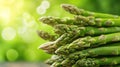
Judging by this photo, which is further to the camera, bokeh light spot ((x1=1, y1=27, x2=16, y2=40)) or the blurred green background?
bokeh light spot ((x1=1, y1=27, x2=16, y2=40))

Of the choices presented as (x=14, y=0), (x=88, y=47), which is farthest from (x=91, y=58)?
(x=14, y=0)

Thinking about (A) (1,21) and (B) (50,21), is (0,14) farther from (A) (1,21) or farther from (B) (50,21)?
(B) (50,21)

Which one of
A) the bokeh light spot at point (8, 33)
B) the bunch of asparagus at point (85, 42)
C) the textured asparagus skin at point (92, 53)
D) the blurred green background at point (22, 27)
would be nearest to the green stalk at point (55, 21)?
the bunch of asparagus at point (85, 42)

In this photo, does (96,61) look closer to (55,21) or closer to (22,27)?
(55,21)

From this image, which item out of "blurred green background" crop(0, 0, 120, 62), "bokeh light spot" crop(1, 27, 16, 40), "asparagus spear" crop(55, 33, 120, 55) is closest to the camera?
"asparagus spear" crop(55, 33, 120, 55)

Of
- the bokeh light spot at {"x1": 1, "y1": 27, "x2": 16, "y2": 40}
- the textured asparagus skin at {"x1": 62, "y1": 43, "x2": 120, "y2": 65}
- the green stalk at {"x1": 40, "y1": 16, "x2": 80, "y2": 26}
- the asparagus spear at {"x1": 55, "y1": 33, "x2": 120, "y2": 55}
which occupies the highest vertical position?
the bokeh light spot at {"x1": 1, "y1": 27, "x2": 16, "y2": 40}

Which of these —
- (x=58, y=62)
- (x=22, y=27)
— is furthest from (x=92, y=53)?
(x=22, y=27)

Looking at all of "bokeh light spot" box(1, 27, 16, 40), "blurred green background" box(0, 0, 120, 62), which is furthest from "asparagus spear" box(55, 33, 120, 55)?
"bokeh light spot" box(1, 27, 16, 40)

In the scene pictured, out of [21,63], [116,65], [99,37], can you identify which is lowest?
[116,65]

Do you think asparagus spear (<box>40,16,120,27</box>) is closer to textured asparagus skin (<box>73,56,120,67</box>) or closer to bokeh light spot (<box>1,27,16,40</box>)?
textured asparagus skin (<box>73,56,120,67</box>)
